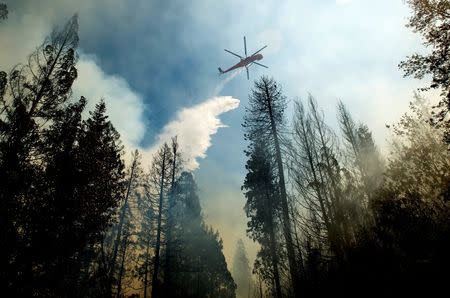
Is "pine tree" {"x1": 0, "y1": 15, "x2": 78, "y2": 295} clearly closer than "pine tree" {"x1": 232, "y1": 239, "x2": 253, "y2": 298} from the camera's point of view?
Yes

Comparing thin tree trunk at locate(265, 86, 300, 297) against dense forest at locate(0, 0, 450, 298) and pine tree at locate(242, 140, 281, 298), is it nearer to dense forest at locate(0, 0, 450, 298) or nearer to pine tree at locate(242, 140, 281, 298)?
dense forest at locate(0, 0, 450, 298)

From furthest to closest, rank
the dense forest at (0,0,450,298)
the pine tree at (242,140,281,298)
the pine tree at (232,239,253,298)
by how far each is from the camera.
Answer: the pine tree at (232,239,253,298), the pine tree at (242,140,281,298), the dense forest at (0,0,450,298)

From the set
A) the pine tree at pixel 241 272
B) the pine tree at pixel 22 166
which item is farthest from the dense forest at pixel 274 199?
the pine tree at pixel 241 272

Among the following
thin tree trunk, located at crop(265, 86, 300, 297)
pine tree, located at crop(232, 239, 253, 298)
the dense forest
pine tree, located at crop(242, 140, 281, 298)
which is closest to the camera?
the dense forest

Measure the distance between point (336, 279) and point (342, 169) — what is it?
9590mm

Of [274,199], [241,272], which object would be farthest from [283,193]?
[241,272]

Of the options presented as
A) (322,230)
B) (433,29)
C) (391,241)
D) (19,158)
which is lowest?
(391,241)

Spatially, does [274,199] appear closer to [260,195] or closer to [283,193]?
[260,195]

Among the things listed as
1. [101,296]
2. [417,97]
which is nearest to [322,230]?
[101,296]

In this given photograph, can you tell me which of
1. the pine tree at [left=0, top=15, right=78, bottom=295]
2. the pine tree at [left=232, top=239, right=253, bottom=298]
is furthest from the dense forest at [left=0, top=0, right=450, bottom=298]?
the pine tree at [left=232, top=239, right=253, bottom=298]

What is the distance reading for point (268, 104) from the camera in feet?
49.5

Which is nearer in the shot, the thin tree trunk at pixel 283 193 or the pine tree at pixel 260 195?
the thin tree trunk at pixel 283 193

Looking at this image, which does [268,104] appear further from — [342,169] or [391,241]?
[391,241]

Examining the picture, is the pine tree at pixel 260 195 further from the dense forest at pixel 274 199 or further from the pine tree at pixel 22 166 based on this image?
the pine tree at pixel 22 166
